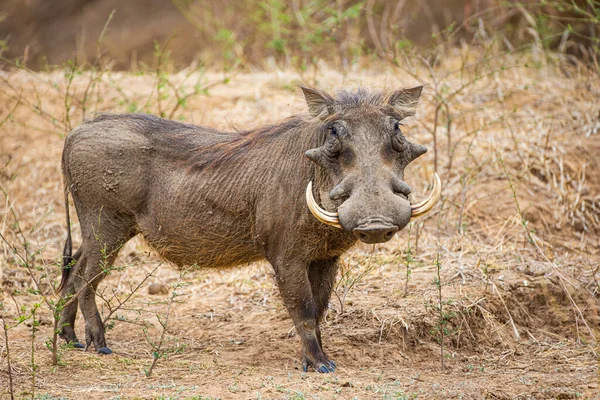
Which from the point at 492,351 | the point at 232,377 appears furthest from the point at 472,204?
the point at 232,377

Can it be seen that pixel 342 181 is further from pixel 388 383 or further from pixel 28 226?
pixel 28 226

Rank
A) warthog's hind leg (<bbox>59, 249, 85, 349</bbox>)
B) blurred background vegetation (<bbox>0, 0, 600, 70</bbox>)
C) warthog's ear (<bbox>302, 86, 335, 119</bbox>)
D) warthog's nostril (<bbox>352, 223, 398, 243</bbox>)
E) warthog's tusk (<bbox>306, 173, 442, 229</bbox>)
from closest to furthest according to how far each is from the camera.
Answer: warthog's nostril (<bbox>352, 223, 398, 243</bbox>), warthog's tusk (<bbox>306, 173, 442, 229</bbox>), warthog's ear (<bbox>302, 86, 335, 119</bbox>), warthog's hind leg (<bbox>59, 249, 85, 349</bbox>), blurred background vegetation (<bbox>0, 0, 600, 70</bbox>)

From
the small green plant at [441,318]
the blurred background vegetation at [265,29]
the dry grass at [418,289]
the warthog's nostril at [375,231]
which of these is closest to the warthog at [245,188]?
the warthog's nostril at [375,231]

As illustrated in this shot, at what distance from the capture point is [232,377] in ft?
12.2

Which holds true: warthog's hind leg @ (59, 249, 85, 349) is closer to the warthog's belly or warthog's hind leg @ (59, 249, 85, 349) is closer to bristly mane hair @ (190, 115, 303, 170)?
the warthog's belly

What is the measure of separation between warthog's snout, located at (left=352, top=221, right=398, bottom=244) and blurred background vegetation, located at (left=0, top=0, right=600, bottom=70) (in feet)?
10.8

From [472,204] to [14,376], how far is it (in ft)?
12.4

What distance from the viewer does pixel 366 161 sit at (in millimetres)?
3545

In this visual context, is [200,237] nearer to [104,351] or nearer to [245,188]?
[245,188]

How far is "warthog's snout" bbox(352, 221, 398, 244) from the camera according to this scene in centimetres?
328

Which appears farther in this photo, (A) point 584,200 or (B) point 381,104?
(A) point 584,200

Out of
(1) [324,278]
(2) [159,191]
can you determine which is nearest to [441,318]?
(1) [324,278]

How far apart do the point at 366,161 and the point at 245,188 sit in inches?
34.0

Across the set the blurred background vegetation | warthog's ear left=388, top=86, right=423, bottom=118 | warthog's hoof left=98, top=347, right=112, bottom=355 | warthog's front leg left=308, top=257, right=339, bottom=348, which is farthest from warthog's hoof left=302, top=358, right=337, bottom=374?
the blurred background vegetation
